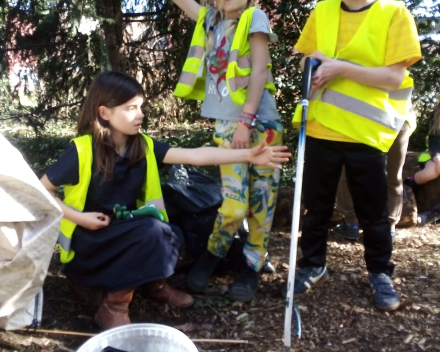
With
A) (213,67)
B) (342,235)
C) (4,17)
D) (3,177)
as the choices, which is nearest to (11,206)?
(3,177)

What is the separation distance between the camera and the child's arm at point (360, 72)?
2652 mm

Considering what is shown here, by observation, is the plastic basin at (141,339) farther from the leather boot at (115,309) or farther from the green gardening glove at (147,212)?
the green gardening glove at (147,212)

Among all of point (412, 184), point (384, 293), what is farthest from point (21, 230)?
point (412, 184)

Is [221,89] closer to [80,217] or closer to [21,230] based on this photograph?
[80,217]

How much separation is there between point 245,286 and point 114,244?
84cm

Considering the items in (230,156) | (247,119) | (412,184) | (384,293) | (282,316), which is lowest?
(282,316)

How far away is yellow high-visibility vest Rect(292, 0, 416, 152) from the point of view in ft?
8.68

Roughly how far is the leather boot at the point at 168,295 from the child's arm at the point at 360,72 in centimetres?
139

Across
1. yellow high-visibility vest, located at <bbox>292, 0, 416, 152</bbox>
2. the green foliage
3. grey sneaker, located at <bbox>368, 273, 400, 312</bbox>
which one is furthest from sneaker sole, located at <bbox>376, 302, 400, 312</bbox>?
the green foliage

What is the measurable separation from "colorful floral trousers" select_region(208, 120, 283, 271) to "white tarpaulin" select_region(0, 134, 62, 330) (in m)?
1.10

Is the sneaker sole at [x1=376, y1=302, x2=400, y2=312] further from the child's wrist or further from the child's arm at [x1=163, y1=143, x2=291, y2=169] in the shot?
the child's wrist

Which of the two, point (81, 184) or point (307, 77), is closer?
point (307, 77)

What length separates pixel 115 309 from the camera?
2777 millimetres

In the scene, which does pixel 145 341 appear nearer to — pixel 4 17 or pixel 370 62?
pixel 370 62
